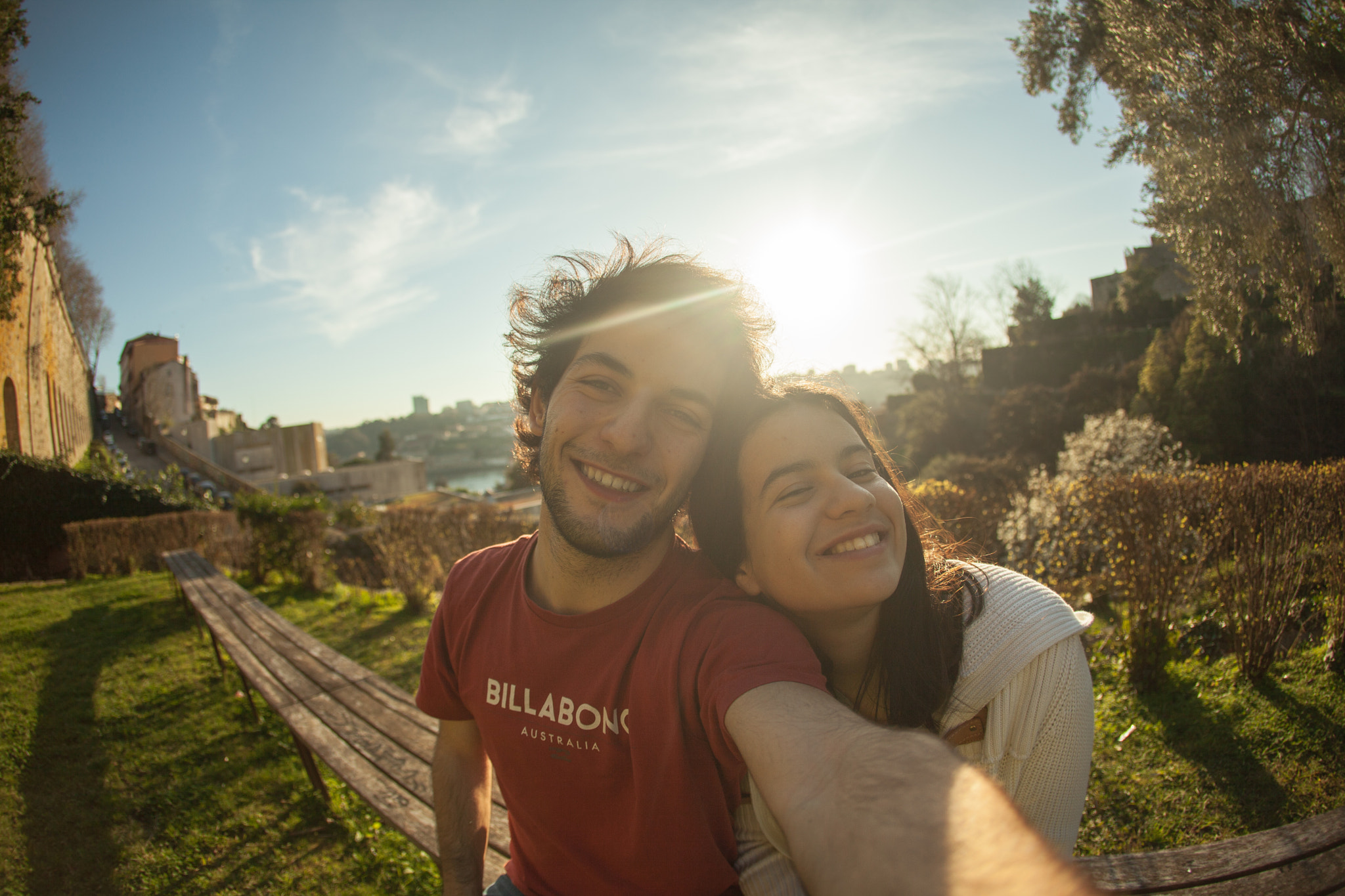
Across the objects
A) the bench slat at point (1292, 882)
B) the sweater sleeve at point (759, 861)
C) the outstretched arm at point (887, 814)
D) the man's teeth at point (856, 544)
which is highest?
the man's teeth at point (856, 544)

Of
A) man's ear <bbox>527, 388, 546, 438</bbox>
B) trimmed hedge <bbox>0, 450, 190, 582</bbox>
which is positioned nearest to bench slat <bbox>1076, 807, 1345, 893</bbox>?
man's ear <bbox>527, 388, 546, 438</bbox>

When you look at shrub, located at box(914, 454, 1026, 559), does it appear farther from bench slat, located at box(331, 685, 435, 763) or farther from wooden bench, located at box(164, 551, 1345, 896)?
bench slat, located at box(331, 685, 435, 763)

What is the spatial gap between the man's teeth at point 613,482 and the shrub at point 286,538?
9.94 m

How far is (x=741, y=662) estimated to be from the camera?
4.54 ft

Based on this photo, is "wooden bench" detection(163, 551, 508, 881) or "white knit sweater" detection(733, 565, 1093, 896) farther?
"wooden bench" detection(163, 551, 508, 881)

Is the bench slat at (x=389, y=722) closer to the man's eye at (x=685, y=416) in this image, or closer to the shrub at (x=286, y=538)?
the man's eye at (x=685, y=416)

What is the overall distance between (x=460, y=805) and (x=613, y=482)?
1.28 m

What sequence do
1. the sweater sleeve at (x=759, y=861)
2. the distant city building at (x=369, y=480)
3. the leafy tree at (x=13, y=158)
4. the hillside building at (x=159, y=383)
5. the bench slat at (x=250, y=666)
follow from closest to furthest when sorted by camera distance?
the sweater sleeve at (x=759, y=861) → the bench slat at (x=250, y=666) → the leafy tree at (x=13, y=158) → the distant city building at (x=369, y=480) → the hillside building at (x=159, y=383)

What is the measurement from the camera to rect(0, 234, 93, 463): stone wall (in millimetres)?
15062

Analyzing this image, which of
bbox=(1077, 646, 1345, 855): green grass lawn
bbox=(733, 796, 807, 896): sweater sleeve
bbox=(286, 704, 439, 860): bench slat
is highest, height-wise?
bbox=(733, 796, 807, 896): sweater sleeve

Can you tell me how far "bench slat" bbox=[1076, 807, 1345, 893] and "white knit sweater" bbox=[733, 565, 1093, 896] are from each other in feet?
0.44

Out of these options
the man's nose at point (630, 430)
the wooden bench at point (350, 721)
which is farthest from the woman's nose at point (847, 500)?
the wooden bench at point (350, 721)

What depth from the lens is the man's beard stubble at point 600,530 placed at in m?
1.77

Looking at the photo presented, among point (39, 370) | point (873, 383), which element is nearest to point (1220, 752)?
point (39, 370)
